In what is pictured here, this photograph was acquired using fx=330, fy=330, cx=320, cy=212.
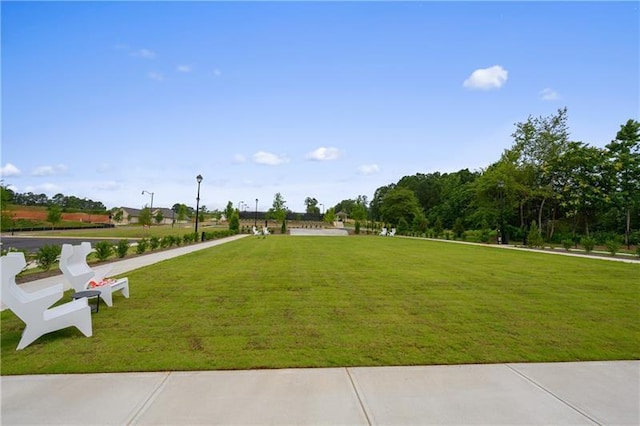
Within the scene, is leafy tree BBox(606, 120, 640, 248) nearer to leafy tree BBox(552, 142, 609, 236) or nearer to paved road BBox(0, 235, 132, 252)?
leafy tree BBox(552, 142, 609, 236)

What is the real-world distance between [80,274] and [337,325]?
5278 mm

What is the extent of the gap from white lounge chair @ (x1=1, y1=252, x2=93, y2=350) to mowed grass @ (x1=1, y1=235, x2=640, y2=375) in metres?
0.20

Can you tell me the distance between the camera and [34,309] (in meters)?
4.50

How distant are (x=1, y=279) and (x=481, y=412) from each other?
5.76m

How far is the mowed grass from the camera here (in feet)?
13.8

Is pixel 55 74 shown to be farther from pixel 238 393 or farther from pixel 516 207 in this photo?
pixel 516 207

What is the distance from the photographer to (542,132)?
3625cm

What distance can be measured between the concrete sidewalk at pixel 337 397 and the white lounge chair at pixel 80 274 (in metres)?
2.94

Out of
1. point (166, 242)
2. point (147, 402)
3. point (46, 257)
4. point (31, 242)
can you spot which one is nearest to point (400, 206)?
point (166, 242)

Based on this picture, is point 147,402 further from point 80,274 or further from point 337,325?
point 80,274

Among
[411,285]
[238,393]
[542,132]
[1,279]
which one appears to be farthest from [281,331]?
[542,132]

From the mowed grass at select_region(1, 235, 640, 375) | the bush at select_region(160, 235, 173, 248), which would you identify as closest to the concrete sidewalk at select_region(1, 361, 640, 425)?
the mowed grass at select_region(1, 235, 640, 375)

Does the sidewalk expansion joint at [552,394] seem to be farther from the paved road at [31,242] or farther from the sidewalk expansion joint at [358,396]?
the paved road at [31,242]

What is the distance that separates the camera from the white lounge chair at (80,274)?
21.0ft
